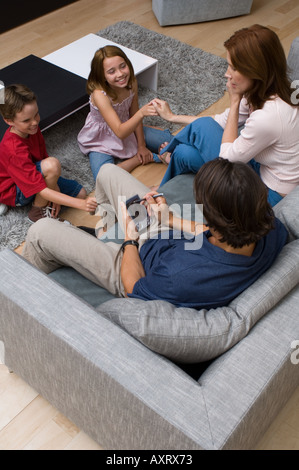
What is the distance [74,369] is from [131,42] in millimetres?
3110

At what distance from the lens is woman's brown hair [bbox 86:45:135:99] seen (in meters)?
2.58

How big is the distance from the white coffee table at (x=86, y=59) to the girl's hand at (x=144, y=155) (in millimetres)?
527

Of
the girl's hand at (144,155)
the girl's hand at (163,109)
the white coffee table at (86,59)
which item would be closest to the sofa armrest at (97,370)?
the girl's hand at (163,109)

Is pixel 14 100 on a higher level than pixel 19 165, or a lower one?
higher

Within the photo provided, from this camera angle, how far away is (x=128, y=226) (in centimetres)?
193

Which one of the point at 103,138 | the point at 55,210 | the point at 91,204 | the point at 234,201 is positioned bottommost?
the point at 55,210

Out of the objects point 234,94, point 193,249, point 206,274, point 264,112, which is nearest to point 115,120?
point 234,94

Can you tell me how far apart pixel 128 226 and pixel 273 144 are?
0.66 metres

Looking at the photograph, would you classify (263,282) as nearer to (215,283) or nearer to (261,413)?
(215,283)

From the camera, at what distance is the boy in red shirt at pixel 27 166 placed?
7.56 feet

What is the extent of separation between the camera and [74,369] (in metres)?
1.46

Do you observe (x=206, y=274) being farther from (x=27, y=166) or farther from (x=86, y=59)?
(x=86, y=59)

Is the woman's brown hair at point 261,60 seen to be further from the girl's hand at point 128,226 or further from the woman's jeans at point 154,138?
the woman's jeans at point 154,138

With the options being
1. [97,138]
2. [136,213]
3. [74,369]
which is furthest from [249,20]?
[74,369]
